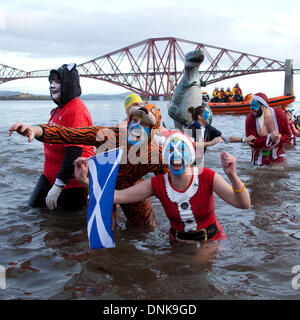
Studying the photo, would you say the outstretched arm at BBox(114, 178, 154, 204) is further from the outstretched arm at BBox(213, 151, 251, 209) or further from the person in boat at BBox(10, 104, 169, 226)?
the outstretched arm at BBox(213, 151, 251, 209)

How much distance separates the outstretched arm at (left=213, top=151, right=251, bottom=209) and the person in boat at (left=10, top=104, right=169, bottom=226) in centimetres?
76

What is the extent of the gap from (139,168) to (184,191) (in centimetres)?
62

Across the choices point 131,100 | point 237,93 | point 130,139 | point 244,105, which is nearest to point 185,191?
point 130,139

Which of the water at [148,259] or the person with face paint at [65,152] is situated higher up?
the person with face paint at [65,152]

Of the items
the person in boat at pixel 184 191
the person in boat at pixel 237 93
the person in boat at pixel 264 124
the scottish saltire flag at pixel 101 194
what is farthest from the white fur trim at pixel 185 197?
the person in boat at pixel 237 93

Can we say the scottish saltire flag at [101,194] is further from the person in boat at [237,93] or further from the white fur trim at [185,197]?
the person in boat at [237,93]

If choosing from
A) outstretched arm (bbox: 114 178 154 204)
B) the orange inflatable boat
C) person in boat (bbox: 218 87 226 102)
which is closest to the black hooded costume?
outstretched arm (bbox: 114 178 154 204)

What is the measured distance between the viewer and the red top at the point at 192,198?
11.1ft

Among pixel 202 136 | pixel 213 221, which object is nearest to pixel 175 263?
pixel 213 221

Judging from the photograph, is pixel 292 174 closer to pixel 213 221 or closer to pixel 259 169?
pixel 259 169

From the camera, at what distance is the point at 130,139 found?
370 centimetres

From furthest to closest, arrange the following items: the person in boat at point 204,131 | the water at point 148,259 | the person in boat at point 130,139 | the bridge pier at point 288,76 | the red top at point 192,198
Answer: the bridge pier at point 288,76, the person in boat at point 204,131, the person in boat at point 130,139, the red top at point 192,198, the water at point 148,259

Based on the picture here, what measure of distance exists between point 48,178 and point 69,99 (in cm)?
96

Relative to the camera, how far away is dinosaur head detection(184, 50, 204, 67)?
737 centimetres
